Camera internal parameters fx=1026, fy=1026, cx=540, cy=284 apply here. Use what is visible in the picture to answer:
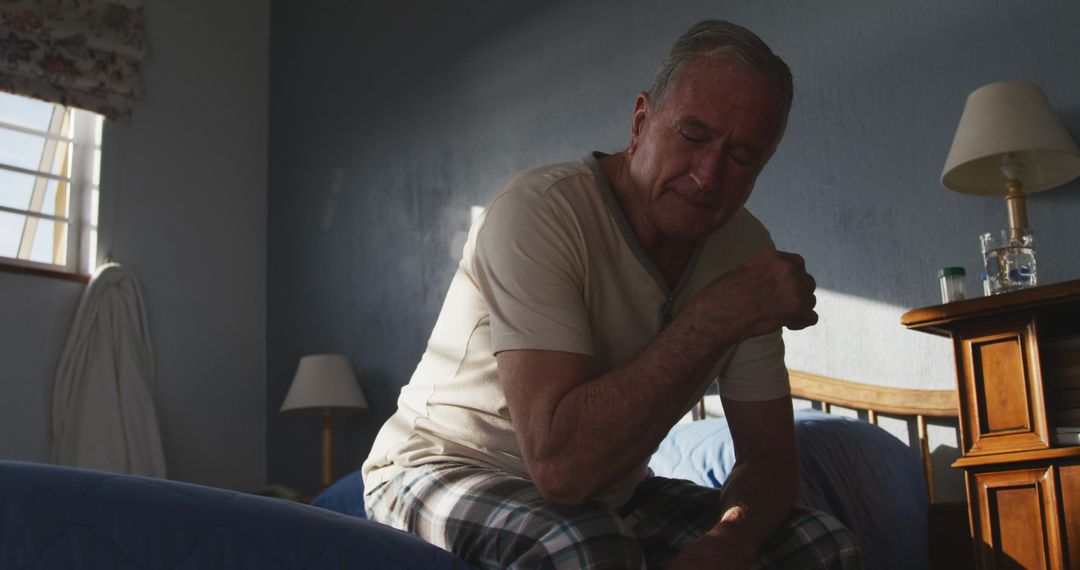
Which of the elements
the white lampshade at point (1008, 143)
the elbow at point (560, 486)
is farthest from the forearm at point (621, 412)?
the white lampshade at point (1008, 143)

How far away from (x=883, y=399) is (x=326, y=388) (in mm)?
1997

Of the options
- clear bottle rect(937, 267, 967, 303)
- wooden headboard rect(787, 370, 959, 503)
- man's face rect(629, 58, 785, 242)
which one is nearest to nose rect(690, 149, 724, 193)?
man's face rect(629, 58, 785, 242)

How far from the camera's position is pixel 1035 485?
5.57 ft

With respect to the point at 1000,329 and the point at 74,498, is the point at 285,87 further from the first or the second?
the point at 74,498

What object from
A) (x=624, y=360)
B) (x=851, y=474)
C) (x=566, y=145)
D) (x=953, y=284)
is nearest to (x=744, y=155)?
(x=624, y=360)

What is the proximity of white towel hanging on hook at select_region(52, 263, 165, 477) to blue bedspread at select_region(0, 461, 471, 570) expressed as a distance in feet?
9.43

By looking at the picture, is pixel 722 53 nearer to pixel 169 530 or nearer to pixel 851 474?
pixel 169 530

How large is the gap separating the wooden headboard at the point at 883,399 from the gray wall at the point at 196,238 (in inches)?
100

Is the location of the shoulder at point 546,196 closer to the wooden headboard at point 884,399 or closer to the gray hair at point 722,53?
the gray hair at point 722,53

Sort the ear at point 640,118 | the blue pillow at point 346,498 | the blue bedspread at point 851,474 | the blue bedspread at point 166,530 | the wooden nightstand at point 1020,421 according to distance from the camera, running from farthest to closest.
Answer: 1. the blue pillow at point 346,498
2. the blue bedspread at point 851,474
3. the wooden nightstand at point 1020,421
4. the ear at point 640,118
5. the blue bedspread at point 166,530

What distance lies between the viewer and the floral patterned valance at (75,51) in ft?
12.3

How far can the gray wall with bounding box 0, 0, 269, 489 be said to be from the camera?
402 cm

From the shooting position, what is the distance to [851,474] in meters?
1.94

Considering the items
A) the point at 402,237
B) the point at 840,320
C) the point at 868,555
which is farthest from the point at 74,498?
the point at 402,237
